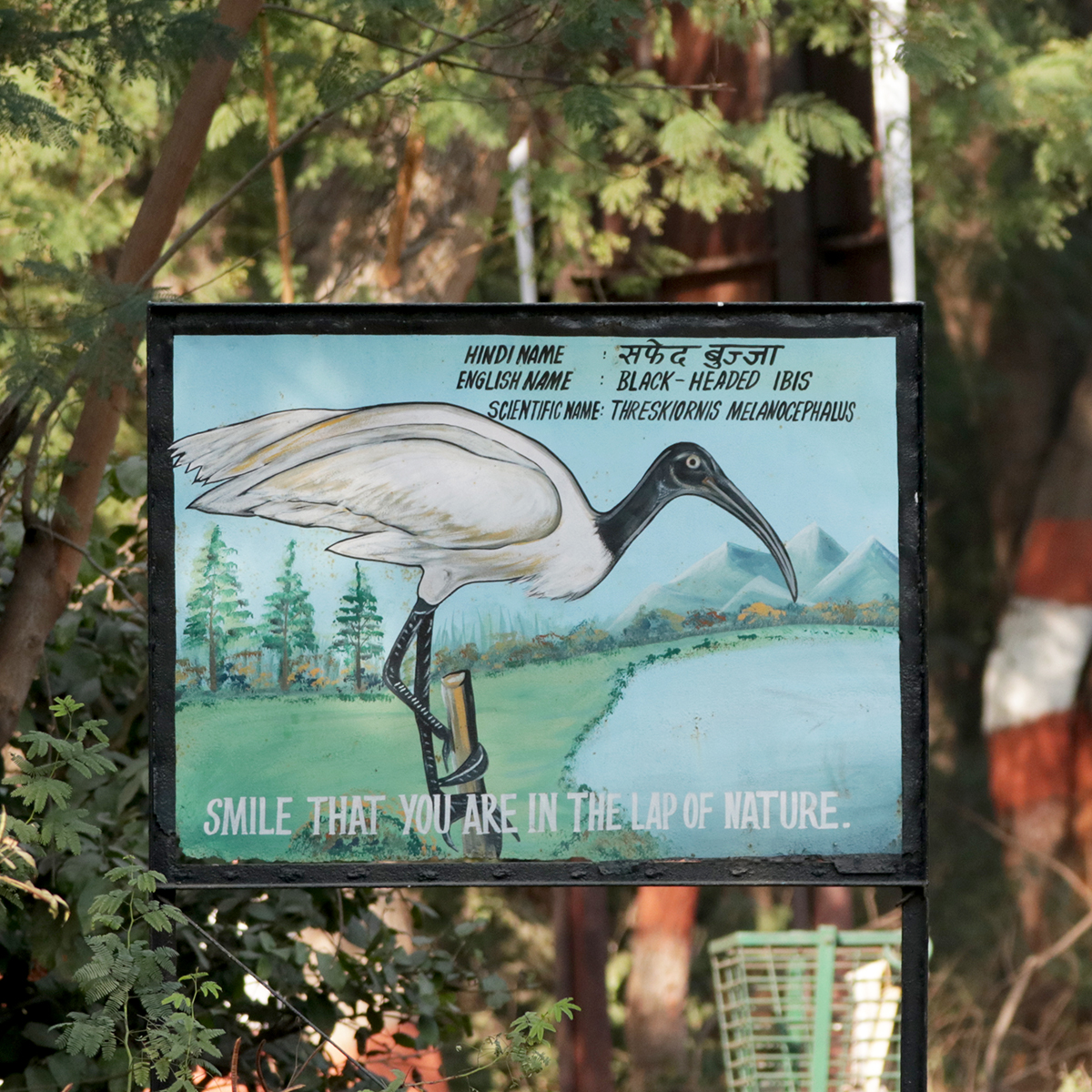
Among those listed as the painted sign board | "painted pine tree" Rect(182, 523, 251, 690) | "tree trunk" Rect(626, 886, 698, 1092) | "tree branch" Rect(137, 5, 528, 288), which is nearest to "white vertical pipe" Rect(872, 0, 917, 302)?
"tree branch" Rect(137, 5, 528, 288)

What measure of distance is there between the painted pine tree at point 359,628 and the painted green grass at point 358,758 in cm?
11

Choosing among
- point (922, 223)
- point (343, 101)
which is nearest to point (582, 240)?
point (922, 223)

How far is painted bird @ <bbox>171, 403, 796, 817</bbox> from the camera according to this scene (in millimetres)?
3215

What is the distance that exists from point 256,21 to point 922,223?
6111 mm

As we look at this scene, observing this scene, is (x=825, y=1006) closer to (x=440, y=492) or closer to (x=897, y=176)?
(x=440, y=492)

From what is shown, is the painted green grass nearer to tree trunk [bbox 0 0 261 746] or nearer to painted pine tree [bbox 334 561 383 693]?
painted pine tree [bbox 334 561 383 693]

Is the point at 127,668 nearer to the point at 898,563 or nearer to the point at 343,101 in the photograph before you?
the point at 343,101

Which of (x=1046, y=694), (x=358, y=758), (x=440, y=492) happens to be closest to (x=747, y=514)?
(x=440, y=492)

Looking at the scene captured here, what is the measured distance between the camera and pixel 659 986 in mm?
12461

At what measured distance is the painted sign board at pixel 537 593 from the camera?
10.3 feet

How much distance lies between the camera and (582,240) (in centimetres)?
872

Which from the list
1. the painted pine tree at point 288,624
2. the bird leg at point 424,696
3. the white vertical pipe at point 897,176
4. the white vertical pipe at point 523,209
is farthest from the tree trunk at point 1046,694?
the painted pine tree at point 288,624

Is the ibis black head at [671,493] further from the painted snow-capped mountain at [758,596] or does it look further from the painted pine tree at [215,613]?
the painted pine tree at [215,613]

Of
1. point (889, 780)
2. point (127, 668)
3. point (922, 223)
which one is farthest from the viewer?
point (922, 223)
